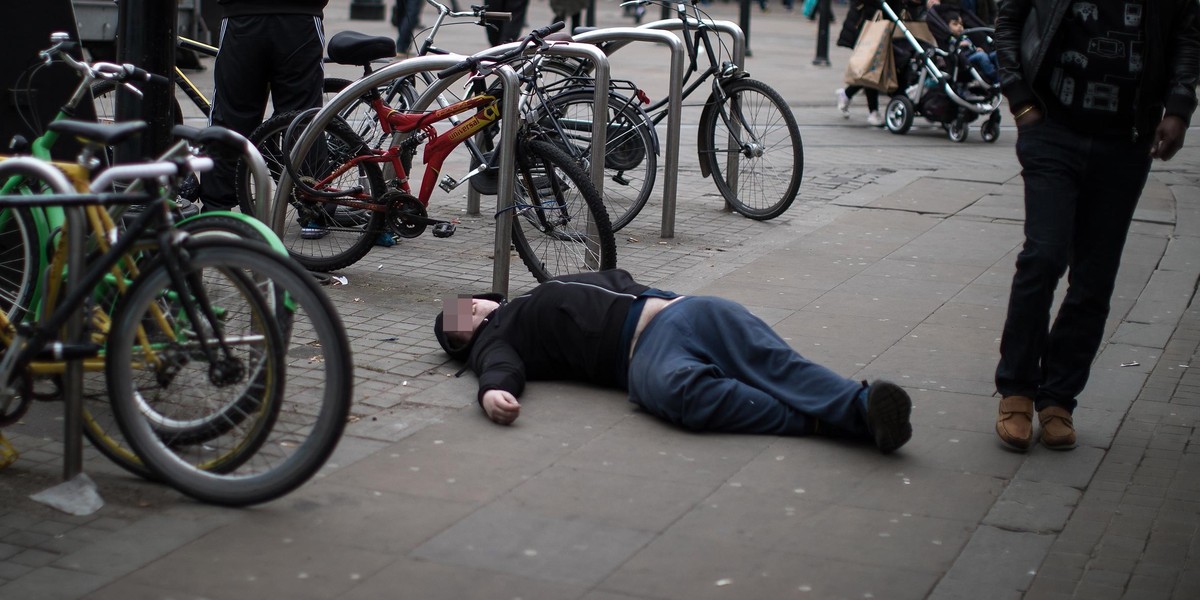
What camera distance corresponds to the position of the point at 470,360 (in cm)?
516

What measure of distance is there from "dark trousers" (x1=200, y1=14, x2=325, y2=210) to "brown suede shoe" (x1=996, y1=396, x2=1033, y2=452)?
13.4ft

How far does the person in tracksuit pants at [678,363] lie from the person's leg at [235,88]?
2.71m

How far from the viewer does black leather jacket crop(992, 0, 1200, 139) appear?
14.9 feet

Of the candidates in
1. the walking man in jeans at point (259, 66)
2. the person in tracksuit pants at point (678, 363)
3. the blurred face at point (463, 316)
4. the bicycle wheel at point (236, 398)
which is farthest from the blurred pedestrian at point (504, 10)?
the bicycle wheel at point (236, 398)

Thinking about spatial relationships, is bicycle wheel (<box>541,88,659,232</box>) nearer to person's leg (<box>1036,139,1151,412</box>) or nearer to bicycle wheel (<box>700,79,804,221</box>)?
bicycle wheel (<box>700,79,804,221</box>)

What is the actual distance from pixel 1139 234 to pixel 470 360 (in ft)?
16.9

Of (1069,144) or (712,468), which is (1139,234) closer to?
(1069,144)

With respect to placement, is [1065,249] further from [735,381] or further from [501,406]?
[501,406]

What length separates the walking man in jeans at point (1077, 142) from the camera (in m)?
4.55

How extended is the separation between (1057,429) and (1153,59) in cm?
126

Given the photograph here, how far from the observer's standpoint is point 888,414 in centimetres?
437

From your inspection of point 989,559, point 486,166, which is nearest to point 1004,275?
point 486,166

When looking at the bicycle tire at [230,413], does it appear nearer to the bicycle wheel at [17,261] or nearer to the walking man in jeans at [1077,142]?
the bicycle wheel at [17,261]

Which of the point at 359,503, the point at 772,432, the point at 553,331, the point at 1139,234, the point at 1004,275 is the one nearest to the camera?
the point at 359,503
